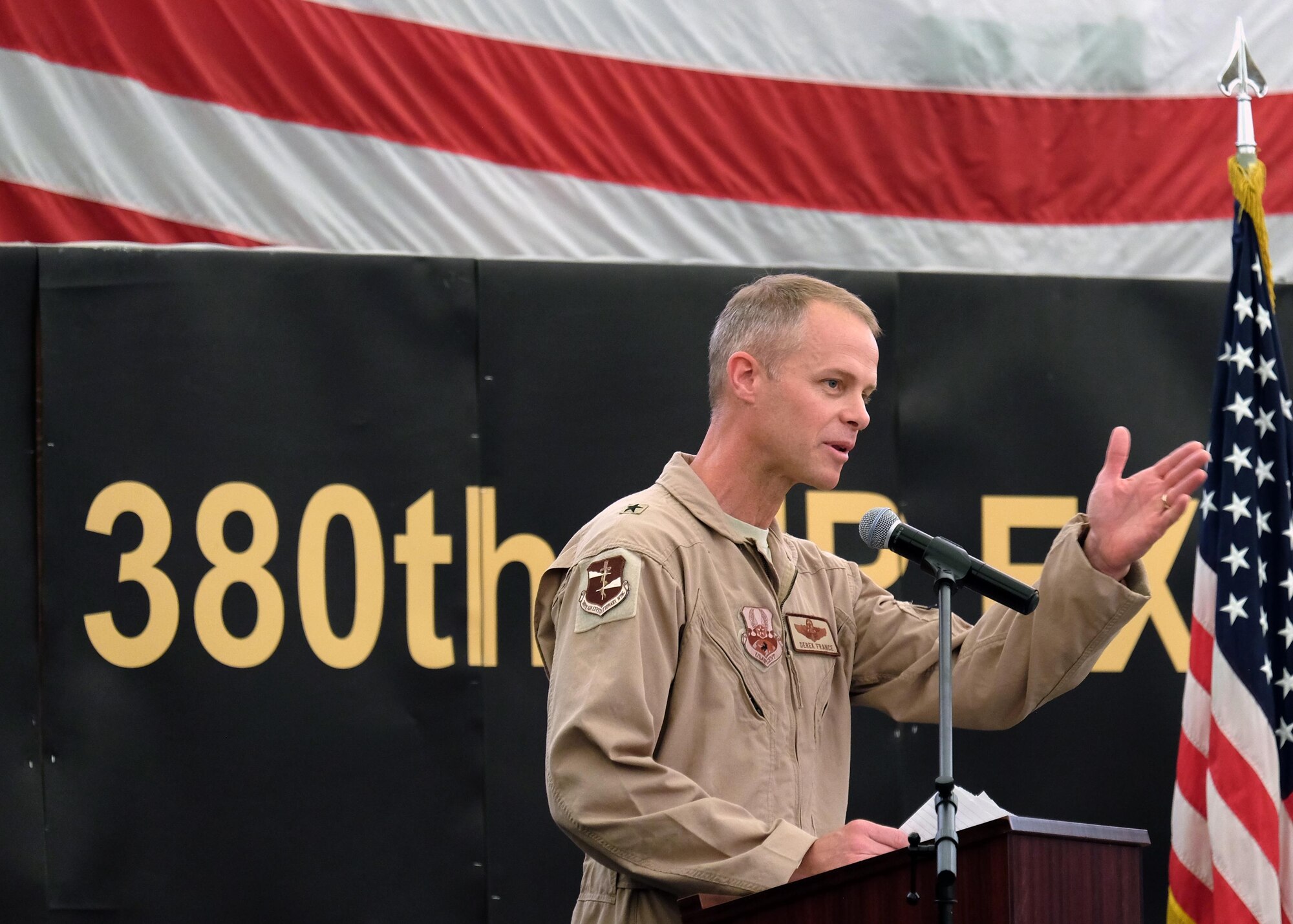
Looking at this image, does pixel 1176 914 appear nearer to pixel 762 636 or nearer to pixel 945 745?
pixel 762 636

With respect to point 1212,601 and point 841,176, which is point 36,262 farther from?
point 1212,601

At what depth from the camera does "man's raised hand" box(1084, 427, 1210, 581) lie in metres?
2.16

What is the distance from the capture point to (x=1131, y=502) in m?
2.20

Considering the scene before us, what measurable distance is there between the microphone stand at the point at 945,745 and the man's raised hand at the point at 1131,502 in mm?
295

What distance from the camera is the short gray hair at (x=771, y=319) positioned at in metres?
2.39

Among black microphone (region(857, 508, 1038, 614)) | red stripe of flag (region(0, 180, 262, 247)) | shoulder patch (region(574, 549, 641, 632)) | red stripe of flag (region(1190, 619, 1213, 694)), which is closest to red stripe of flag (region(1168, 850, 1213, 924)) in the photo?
red stripe of flag (region(1190, 619, 1213, 694))

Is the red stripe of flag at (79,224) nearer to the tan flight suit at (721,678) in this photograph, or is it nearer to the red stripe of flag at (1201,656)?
the tan flight suit at (721,678)

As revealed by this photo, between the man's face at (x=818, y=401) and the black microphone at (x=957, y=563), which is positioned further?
the man's face at (x=818, y=401)

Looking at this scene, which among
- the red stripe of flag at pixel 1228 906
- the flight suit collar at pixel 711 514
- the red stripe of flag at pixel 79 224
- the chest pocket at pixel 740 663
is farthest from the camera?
the red stripe of flag at pixel 79 224

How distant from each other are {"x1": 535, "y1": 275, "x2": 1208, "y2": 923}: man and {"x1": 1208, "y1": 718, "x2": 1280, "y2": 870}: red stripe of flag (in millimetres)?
1404

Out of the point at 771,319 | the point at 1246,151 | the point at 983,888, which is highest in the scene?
the point at 1246,151

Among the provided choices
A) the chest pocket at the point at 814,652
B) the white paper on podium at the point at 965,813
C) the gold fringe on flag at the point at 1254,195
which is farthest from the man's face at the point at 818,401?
the gold fringe on flag at the point at 1254,195

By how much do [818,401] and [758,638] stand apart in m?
0.39

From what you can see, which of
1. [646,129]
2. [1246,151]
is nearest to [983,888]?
[1246,151]
